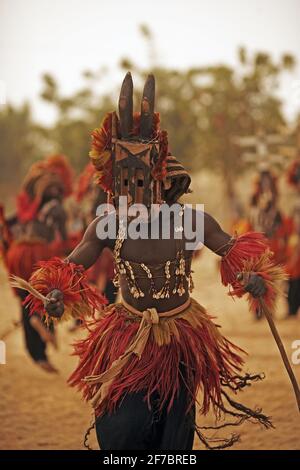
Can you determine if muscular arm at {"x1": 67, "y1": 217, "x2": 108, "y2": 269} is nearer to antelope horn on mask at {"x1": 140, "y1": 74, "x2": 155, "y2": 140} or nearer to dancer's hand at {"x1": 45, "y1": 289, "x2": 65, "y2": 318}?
dancer's hand at {"x1": 45, "y1": 289, "x2": 65, "y2": 318}

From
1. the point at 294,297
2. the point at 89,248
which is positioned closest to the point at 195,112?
the point at 294,297

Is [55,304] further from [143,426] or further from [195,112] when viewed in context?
[195,112]

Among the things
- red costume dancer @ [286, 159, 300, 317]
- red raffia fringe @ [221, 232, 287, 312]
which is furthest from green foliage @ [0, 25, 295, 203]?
red raffia fringe @ [221, 232, 287, 312]

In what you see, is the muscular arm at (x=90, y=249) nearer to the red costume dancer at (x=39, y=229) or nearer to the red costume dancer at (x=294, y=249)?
the red costume dancer at (x=39, y=229)

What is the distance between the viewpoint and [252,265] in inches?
161

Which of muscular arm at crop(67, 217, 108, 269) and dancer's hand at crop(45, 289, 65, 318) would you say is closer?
dancer's hand at crop(45, 289, 65, 318)

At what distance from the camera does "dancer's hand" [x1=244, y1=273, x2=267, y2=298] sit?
3980 millimetres

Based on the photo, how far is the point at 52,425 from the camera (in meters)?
6.05

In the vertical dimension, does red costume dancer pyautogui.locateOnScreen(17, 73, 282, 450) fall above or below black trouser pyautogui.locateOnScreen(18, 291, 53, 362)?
above

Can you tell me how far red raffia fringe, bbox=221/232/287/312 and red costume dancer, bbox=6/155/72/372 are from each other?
3.72 metres

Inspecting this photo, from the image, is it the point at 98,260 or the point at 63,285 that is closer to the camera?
the point at 63,285

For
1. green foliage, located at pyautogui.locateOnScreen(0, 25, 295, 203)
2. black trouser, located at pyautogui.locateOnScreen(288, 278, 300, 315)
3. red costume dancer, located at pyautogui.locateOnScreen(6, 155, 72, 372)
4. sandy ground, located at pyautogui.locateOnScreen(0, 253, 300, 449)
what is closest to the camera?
sandy ground, located at pyautogui.locateOnScreen(0, 253, 300, 449)

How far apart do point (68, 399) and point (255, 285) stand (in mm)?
3315

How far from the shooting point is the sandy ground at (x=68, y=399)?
562 cm
